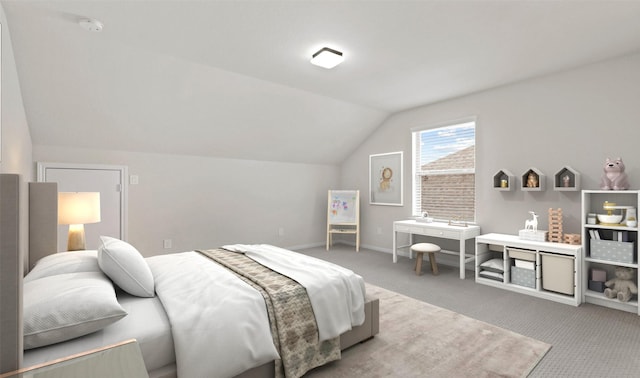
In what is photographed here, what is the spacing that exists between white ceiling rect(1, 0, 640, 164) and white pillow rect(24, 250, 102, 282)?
185cm

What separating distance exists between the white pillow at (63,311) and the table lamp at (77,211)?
1.40m

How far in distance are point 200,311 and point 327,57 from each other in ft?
8.14

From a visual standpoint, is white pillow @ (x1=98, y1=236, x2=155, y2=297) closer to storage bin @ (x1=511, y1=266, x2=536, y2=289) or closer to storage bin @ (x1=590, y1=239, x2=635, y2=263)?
storage bin @ (x1=511, y1=266, x2=536, y2=289)

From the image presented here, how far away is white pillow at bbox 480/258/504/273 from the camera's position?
12.3ft

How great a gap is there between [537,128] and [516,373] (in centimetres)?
304

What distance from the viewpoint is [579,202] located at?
350cm

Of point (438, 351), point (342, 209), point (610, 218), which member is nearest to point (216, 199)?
point (342, 209)

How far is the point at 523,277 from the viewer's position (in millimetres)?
3506

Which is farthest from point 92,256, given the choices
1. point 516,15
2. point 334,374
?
point 516,15

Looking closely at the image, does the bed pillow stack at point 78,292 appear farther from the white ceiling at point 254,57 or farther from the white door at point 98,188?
the white door at point 98,188

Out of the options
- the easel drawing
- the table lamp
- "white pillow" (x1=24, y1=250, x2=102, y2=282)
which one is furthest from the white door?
the easel drawing

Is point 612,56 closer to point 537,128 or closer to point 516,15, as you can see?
point 537,128

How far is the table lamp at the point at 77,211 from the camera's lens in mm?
2771

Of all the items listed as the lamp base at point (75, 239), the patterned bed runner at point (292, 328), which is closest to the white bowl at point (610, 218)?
the patterned bed runner at point (292, 328)
